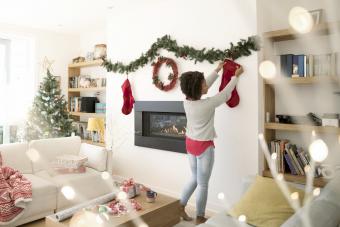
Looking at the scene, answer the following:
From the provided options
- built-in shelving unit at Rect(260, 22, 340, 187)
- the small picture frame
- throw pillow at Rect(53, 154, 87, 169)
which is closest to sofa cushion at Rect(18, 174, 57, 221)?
throw pillow at Rect(53, 154, 87, 169)

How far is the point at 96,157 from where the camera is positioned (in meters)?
3.78

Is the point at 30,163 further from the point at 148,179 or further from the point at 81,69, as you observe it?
the point at 81,69

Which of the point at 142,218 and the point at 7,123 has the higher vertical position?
the point at 7,123

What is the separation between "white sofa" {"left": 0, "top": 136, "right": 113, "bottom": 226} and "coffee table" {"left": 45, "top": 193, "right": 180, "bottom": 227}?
2.54 ft

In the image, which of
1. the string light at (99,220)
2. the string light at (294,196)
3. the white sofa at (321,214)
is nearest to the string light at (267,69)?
the white sofa at (321,214)

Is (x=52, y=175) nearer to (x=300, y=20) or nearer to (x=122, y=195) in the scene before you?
(x=122, y=195)

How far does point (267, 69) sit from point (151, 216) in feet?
6.06

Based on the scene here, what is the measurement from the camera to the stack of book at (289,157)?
114 inches

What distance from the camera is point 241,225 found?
2133mm

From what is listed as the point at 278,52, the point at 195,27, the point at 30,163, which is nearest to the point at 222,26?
the point at 195,27

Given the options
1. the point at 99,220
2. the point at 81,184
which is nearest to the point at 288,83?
the point at 99,220

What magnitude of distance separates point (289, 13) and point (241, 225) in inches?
87.0

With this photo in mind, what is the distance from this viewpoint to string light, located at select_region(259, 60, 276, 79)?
3053 millimetres

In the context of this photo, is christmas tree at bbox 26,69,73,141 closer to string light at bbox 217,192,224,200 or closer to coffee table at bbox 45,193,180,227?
coffee table at bbox 45,193,180,227
